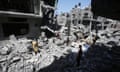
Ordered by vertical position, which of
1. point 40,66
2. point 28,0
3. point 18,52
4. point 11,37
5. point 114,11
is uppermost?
point 28,0

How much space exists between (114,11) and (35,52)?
30.6ft

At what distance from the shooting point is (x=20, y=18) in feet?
48.8

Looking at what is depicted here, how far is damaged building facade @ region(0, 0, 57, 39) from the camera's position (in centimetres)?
1351

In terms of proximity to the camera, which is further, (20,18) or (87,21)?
(87,21)

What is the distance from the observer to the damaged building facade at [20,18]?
44.3 ft

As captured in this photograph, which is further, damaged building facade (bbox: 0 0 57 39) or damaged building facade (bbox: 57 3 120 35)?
damaged building facade (bbox: 57 3 120 35)

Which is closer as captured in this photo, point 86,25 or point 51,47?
point 51,47

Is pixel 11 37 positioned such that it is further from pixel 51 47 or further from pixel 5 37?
pixel 51 47

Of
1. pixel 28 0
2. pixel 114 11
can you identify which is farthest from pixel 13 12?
pixel 114 11

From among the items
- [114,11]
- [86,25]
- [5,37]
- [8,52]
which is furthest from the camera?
[86,25]

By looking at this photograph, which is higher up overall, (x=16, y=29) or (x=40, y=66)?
(x=16, y=29)

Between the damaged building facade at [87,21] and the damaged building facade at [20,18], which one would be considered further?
the damaged building facade at [87,21]

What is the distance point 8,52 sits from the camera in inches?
431

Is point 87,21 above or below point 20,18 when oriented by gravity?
below
